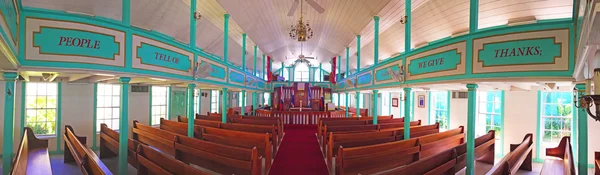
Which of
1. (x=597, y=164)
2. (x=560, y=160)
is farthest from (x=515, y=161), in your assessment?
(x=560, y=160)

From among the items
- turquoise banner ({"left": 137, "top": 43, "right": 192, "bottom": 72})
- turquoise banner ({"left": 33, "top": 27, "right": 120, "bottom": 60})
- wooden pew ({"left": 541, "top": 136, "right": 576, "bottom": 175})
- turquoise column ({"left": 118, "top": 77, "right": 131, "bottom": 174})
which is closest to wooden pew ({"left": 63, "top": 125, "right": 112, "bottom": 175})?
turquoise column ({"left": 118, "top": 77, "right": 131, "bottom": 174})

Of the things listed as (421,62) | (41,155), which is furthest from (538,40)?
(41,155)

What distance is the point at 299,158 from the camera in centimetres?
577

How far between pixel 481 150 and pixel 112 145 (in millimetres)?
7923

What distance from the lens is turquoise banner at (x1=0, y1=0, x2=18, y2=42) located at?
2146 mm

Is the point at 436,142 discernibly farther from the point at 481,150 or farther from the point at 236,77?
the point at 236,77

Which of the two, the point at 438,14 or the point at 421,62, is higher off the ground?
the point at 438,14

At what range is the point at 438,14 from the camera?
268 inches

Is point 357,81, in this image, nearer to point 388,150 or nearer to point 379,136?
point 379,136

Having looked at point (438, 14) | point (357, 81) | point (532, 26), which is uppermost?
point (438, 14)

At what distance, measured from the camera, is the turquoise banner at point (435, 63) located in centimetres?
399

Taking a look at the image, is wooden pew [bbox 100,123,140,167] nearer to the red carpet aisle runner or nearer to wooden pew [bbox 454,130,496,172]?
the red carpet aisle runner

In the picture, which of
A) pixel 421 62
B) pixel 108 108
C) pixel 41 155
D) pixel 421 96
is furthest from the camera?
pixel 421 96

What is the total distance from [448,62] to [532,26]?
45.7 inches
